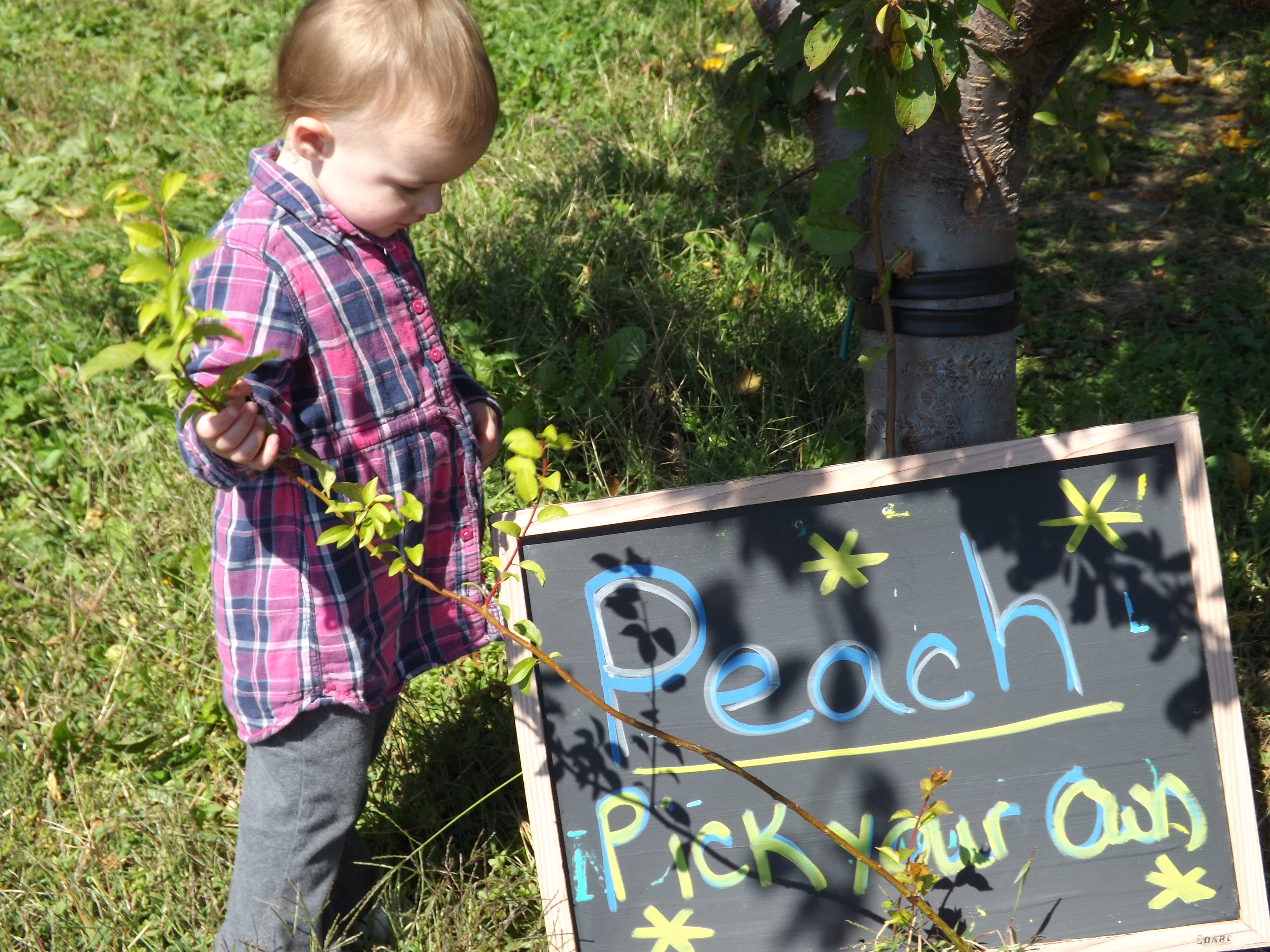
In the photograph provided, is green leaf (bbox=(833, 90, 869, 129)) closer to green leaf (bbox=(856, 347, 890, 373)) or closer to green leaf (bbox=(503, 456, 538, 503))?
green leaf (bbox=(856, 347, 890, 373))

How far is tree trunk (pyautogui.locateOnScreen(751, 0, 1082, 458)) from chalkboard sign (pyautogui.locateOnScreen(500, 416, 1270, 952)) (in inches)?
10.3

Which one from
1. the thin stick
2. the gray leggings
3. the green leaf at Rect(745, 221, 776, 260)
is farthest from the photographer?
the green leaf at Rect(745, 221, 776, 260)

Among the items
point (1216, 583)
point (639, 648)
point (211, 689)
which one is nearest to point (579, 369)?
point (211, 689)

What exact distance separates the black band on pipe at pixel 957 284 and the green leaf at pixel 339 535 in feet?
3.21

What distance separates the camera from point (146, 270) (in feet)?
2.98

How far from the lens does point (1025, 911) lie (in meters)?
1.56

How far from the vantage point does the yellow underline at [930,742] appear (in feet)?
5.13

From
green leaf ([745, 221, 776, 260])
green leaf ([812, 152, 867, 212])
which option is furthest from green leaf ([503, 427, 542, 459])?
green leaf ([745, 221, 776, 260])

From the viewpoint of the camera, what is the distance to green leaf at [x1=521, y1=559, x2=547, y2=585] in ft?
4.78

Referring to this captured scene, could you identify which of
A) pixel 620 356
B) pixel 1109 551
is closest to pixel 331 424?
pixel 1109 551

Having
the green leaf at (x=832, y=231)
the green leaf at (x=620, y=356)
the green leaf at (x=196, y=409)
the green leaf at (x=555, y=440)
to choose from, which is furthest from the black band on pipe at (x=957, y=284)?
the green leaf at (x=620, y=356)

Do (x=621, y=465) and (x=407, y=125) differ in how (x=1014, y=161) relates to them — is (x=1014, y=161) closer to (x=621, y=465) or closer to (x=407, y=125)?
(x=407, y=125)

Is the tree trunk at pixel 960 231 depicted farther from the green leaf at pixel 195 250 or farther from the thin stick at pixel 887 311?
the green leaf at pixel 195 250

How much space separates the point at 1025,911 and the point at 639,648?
712 mm
